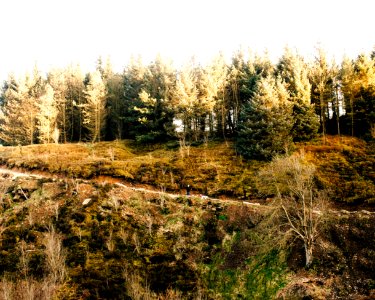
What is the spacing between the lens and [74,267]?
2258cm

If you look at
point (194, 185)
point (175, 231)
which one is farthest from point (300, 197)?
point (194, 185)

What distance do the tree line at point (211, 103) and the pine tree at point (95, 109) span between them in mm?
158

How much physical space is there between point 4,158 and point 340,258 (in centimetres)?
4063

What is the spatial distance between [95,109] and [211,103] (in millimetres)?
18768

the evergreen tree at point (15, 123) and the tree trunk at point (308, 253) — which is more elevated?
the evergreen tree at point (15, 123)

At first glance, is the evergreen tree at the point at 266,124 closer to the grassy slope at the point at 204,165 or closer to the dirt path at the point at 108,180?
the grassy slope at the point at 204,165

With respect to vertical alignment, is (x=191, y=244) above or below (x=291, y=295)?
above

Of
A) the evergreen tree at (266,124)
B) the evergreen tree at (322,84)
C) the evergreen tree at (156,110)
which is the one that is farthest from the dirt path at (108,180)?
the evergreen tree at (322,84)

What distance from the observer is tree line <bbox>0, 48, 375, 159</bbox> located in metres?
40.5

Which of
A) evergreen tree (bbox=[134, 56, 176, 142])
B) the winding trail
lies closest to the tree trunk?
the winding trail

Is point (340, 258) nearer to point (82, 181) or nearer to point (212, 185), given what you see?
point (212, 185)

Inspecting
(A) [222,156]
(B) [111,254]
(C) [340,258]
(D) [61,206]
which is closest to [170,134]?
(A) [222,156]

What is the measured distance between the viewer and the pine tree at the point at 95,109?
169ft

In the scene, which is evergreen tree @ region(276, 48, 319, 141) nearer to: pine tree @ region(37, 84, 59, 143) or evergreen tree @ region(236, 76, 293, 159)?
evergreen tree @ region(236, 76, 293, 159)
